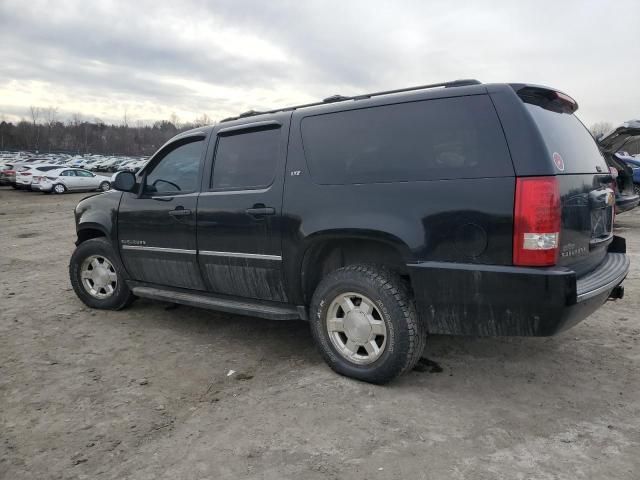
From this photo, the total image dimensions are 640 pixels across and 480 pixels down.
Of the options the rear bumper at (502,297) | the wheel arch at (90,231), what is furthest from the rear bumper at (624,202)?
the wheel arch at (90,231)

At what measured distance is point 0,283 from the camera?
265 inches

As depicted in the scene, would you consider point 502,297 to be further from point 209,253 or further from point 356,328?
point 209,253

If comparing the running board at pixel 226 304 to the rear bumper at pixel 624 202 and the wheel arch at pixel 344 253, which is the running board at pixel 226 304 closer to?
the wheel arch at pixel 344 253

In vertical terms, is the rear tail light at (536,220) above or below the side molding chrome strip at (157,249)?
above

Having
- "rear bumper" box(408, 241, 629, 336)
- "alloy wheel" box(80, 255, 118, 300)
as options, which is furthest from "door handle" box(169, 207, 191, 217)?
"rear bumper" box(408, 241, 629, 336)

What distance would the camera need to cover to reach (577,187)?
123 inches

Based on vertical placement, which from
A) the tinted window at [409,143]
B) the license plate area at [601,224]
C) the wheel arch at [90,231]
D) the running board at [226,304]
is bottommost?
the running board at [226,304]

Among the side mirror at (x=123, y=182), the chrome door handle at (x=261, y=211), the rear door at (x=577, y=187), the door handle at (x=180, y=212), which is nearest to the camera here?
the rear door at (x=577, y=187)

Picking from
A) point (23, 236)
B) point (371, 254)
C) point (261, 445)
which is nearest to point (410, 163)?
point (371, 254)

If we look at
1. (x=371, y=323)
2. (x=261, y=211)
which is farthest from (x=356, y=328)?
(x=261, y=211)

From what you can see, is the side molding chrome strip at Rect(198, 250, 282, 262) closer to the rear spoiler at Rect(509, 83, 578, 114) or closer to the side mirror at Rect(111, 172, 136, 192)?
the side mirror at Rect(111, 172, 136, 192)

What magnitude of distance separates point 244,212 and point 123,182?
1606 millimetres

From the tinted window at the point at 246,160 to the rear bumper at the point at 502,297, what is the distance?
1509 millimetres

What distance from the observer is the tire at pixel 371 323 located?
326 centimetres
